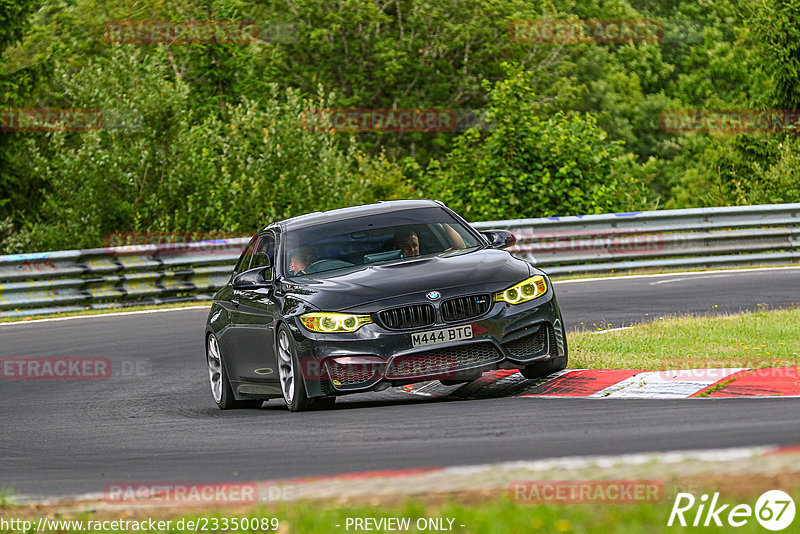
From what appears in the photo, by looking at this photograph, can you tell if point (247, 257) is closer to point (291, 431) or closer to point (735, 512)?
point (291, 431)

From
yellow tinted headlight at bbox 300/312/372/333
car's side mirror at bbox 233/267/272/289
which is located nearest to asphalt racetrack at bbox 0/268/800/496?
yellow tinted headlight at bbox 300/312/372/333

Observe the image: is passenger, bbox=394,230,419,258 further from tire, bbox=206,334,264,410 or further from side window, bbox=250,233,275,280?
tire, bbox=206,334,264,410

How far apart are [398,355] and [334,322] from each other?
20.8 inches

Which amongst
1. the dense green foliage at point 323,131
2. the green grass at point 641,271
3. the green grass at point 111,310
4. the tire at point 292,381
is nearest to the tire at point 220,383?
the tire at point 292,381

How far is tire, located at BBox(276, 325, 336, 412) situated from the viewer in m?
9.58

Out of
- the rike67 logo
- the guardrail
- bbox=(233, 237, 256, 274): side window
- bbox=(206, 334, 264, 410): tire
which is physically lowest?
the guardrail

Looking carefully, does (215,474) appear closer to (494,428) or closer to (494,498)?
(494,428)

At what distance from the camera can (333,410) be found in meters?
9.71

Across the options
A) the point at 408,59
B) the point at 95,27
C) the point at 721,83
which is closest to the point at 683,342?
the point at 408,59

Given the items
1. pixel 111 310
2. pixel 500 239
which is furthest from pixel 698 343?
pixel 111 310

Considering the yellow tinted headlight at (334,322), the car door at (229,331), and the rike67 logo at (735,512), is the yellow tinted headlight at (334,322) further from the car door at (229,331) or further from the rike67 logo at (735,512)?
the rike67 logo at (735,512)

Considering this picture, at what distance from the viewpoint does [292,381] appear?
9.73m

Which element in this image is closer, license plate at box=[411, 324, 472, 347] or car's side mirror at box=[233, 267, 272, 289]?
license plate at box=[411, 324, 472, 347]

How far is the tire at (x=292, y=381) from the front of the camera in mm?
9578
